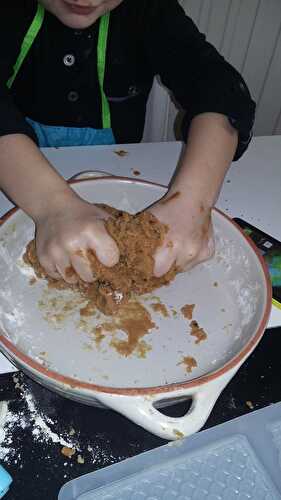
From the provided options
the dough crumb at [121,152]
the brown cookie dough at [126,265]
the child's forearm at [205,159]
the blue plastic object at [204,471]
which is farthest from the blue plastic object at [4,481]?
the dough crumb at [121,152]

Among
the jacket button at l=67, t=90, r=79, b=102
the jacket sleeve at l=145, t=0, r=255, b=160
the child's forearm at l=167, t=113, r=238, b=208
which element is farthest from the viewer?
the jacket button at l=67, t=90, r=79, b=102

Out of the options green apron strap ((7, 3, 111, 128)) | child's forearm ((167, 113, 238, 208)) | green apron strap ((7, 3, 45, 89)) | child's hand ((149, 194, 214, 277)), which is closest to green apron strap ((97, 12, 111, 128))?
green apron strap ((7, 3, 111, 128))

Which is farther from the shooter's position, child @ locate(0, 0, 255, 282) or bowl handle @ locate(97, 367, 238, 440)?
child @ locate(0, 0, 255, 282)

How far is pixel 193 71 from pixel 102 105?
7.6 inches

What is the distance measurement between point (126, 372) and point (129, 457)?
9 centimetres

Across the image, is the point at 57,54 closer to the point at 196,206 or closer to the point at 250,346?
the point at 196,206

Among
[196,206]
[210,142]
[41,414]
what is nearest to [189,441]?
[41,414]

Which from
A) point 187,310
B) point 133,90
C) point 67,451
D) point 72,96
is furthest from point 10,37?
point 67,451

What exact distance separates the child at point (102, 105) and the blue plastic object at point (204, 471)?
21 centimetres

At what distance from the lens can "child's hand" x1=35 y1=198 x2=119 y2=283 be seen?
54 cm

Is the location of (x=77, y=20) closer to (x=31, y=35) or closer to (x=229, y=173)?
(x=31, y=35)

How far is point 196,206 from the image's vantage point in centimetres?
63

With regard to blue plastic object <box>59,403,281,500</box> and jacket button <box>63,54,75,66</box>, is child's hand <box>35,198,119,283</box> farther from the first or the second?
jacket button <box>63,54,75,66</box>

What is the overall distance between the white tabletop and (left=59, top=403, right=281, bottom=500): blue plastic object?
34 cm
